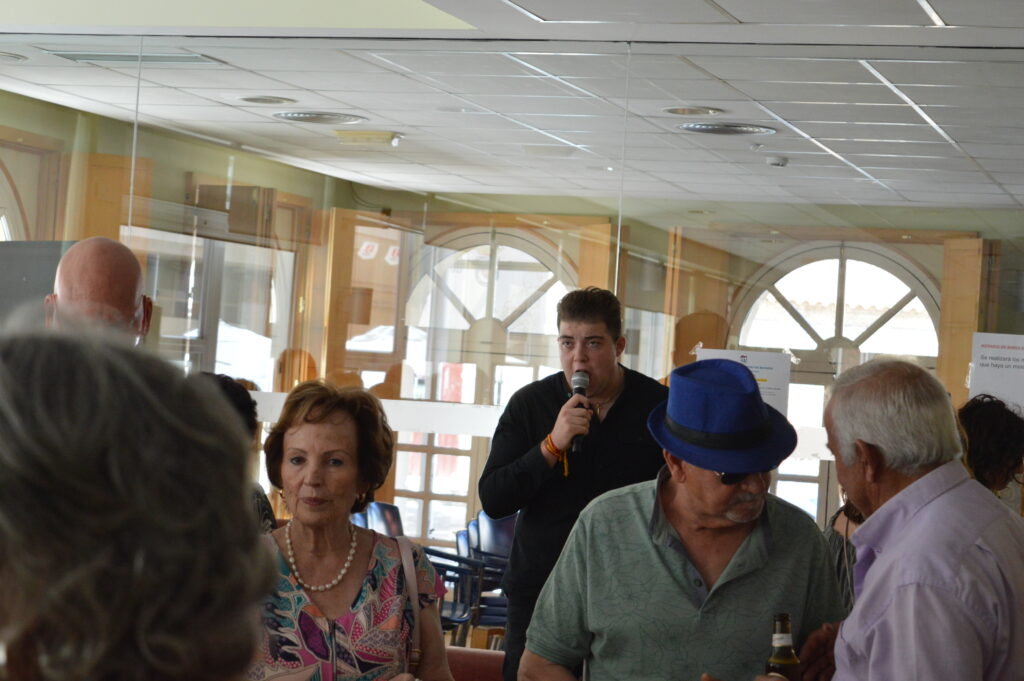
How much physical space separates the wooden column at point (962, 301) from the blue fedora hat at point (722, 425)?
9.47 feet

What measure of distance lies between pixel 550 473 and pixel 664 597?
1.24 metres

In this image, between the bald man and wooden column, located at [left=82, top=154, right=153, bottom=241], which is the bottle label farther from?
wooden column, located at [left=82, top=154, right=153, bottom=241]

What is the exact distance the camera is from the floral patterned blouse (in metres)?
2.62

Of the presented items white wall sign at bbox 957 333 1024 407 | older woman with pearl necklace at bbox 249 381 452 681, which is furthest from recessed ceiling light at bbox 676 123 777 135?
older woman with pearl necklace at bbox 249 381 452 681

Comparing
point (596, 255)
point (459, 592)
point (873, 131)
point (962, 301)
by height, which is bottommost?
point (459, 592)

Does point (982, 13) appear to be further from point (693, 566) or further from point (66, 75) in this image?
point (66, 75)

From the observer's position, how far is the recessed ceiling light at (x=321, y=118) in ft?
20.2

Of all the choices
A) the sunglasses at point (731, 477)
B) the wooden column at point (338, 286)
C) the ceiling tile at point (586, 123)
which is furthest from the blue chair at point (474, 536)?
the sunglasses at point (731, 477)

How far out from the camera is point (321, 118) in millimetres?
6199

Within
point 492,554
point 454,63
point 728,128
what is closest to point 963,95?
point 728,128

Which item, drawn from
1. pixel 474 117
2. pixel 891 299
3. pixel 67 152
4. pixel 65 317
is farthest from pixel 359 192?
pixel 65 317

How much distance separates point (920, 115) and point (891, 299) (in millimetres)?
808

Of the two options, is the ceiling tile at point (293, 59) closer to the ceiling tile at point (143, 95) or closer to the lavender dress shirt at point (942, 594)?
the ceiling tile at point (143, 95)

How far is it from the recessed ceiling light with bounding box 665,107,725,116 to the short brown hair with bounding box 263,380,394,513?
2989 mm
